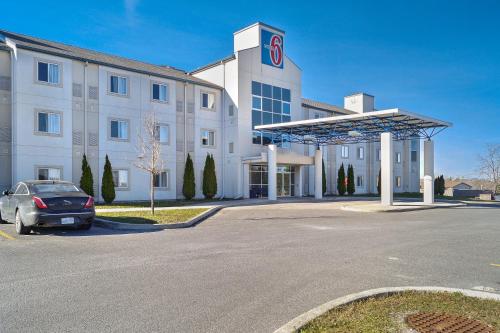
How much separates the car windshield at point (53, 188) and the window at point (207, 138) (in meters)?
18.9

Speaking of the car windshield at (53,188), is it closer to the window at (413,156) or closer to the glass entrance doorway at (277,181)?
the glass entrance doorway at (277,181)

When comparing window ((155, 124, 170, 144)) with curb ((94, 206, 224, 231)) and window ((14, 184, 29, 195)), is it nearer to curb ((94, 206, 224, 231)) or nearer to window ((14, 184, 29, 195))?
curb ((94, 206, 224, 231))

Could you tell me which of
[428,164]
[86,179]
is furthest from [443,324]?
[428,164]

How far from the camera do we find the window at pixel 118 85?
26438 millimetres

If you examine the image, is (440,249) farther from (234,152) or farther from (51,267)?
(234,152)

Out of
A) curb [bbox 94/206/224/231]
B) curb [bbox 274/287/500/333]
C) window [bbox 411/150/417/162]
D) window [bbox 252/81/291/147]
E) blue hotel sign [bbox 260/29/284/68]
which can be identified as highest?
blue hotel sign [bbox 260/29/284/68]

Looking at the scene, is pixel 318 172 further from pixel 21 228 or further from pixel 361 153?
pixel 21 228

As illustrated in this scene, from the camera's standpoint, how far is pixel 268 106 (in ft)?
111

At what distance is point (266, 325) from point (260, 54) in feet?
101

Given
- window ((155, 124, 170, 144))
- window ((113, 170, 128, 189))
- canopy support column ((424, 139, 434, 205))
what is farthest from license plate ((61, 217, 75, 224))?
canopy support column ((424, 139, 434, 205))

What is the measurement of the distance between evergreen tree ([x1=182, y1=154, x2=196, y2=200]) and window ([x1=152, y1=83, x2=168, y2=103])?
472 centimetres

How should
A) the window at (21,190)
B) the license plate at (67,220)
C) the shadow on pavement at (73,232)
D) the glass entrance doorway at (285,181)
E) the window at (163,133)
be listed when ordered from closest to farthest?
1. the license plate at (67,220)
2. the shadow on pavement at (73,232)
3. the window at (21,190)
4. the window at (163,133)
5. the glass entrance doorway at (285,181)

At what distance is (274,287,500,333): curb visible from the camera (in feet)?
13.9

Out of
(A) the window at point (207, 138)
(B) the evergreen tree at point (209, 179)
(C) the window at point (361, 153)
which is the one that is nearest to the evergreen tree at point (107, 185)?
(B) the evergreen tree at point (209, 179)
